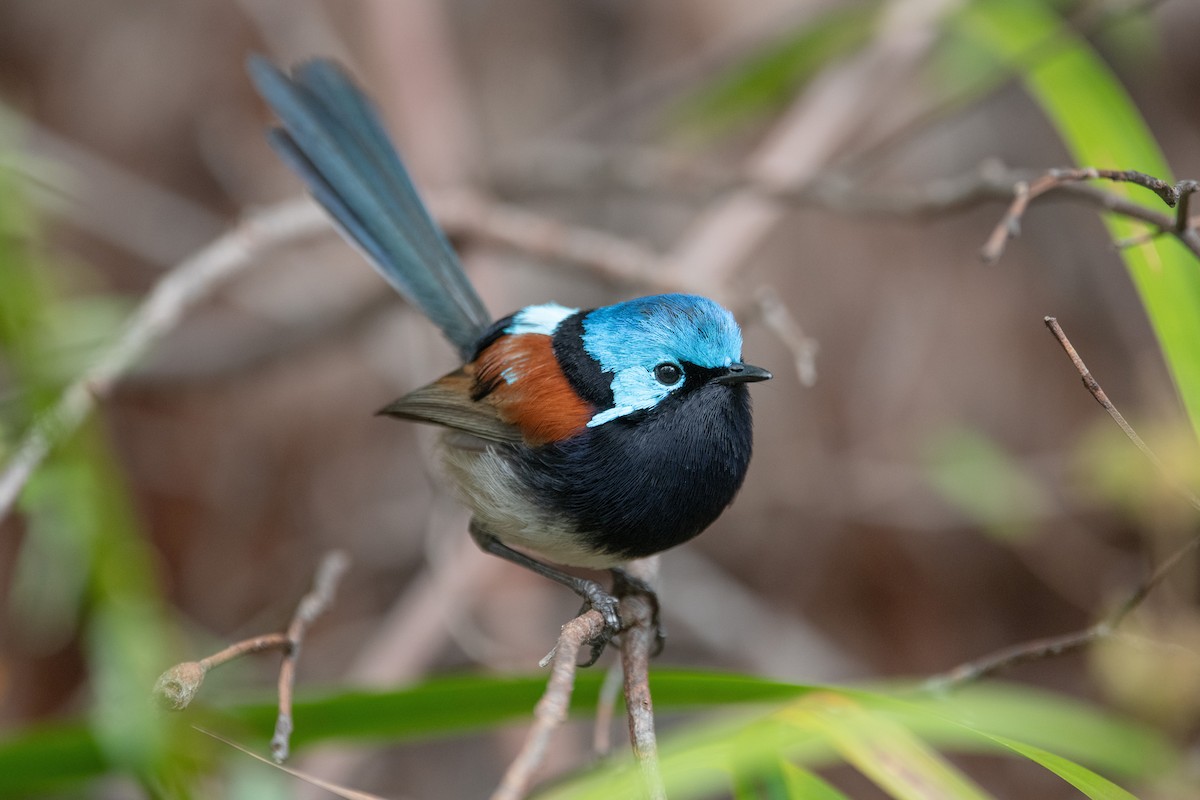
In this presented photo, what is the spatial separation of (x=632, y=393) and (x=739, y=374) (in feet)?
0.84

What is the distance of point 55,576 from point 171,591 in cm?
204

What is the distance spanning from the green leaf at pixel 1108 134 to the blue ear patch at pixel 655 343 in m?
0.85

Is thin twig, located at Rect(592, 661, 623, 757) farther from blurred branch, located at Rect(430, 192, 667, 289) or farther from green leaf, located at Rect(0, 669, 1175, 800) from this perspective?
blurred branch, located at Rect(430, 192, 667, 289)

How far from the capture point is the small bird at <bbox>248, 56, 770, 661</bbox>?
2346 mm

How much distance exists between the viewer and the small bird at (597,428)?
7.70 feet

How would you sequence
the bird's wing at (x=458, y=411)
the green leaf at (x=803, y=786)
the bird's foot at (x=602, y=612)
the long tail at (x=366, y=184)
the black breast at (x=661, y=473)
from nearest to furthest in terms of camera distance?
the green leaf at (x=803, y=786)
the bird's foot at (x=602, y=612)
the black breast at (x=661, y=473)
the bird's wing at (x=458, y=411)
the long tail at (x=366, y=184)

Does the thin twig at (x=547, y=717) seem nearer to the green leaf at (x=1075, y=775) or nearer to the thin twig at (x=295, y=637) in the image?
the thin twig at (x=295, y=637)

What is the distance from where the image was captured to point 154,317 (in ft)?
9.00

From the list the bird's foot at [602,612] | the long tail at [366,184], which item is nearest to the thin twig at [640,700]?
the bird's foot at [602,612]

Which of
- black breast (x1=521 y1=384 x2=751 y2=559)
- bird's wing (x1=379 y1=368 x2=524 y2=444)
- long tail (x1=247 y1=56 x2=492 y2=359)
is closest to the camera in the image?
black breast (x1=521 y1=384 x2=751 y2=559)

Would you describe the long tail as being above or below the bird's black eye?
above

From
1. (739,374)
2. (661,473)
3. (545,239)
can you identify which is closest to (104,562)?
(661,473)

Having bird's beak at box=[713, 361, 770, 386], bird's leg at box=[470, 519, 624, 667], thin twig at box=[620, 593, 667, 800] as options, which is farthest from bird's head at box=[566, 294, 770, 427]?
thin twig at box=[620, 593, 667, 800]

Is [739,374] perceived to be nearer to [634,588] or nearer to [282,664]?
[634,588]
